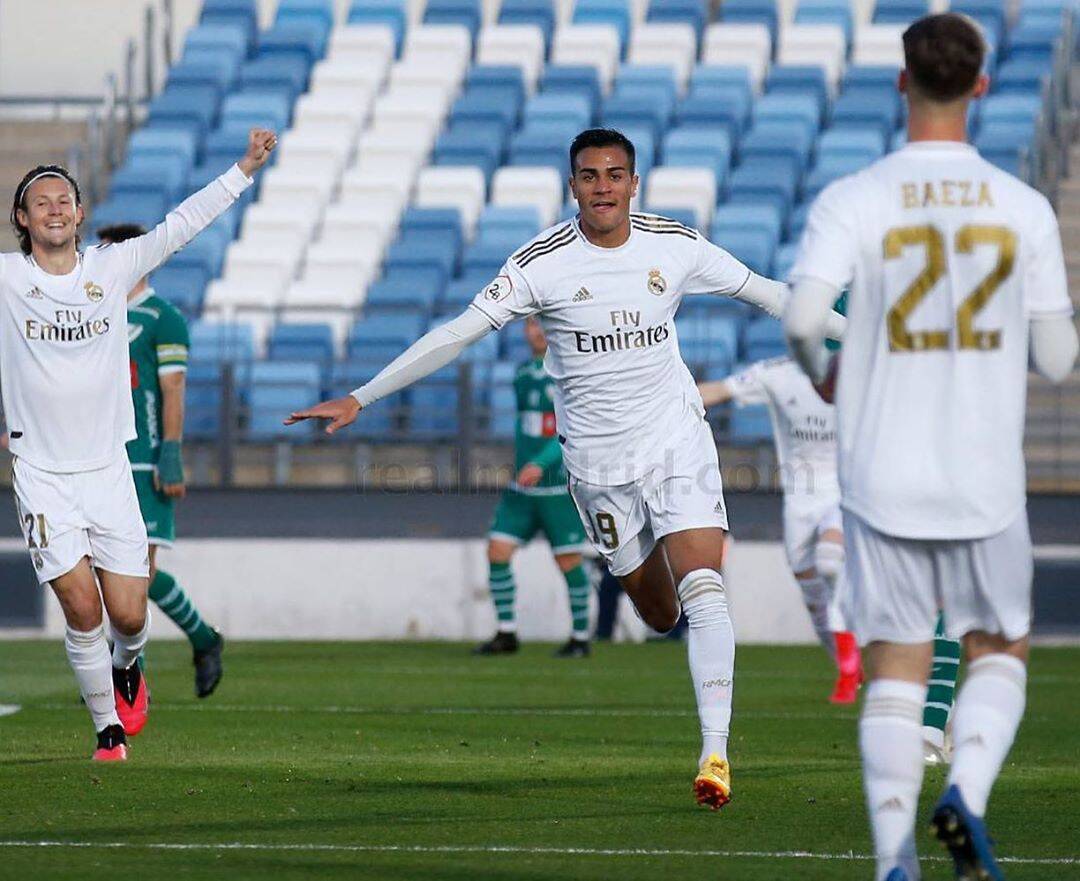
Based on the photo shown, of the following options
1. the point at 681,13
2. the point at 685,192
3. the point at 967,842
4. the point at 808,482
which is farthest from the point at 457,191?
the point at 967,842

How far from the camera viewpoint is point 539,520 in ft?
56.2

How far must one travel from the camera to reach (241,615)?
1930 cm

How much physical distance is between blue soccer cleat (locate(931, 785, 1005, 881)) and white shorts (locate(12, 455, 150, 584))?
459cm

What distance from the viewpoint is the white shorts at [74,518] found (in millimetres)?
8703

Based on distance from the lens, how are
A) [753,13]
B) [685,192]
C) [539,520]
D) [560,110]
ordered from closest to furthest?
[539,520], [685,192], [560,110], [753,13]

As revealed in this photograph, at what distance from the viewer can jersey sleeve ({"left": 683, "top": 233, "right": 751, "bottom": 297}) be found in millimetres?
8297

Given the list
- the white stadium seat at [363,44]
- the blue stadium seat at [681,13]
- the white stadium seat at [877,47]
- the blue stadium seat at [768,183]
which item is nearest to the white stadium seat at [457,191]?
the blue stadium seat at [768,183]

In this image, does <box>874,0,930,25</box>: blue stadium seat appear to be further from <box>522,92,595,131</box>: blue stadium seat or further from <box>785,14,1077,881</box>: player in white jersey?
<box>785,14,1077,881</box>: player in white jersey

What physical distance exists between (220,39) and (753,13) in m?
6.63

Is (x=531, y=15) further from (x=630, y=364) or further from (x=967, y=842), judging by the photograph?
(x=967, y=842)

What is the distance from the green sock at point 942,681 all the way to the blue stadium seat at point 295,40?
20195 millimetres

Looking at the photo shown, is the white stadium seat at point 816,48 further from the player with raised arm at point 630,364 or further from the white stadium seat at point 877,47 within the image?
the player with raised arm at point 630,364

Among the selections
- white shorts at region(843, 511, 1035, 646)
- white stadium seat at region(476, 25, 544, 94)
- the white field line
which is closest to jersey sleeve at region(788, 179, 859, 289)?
white shorts at region(843, 511, 1035, 646)

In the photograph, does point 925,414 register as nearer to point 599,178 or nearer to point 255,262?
point 599,178
